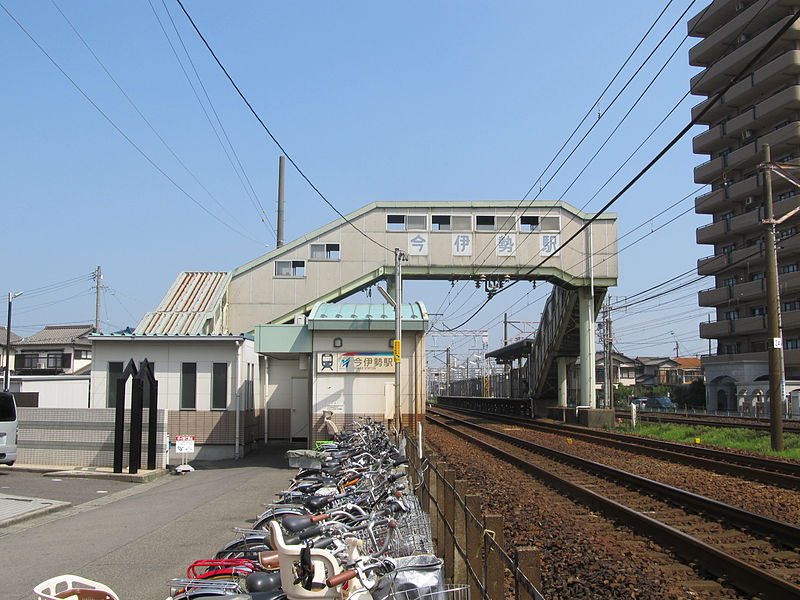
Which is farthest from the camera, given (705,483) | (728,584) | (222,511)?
(705,483)

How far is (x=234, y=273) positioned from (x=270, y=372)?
7.25m

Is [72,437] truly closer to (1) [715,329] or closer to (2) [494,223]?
(2) [494,223]

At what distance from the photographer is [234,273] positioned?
2858 centimetres

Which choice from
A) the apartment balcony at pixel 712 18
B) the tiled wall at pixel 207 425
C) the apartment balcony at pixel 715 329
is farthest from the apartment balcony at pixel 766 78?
the tiled wall at pixel 207 425

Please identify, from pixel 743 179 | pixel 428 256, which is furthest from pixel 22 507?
pixel 743 179

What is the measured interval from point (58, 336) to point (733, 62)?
170 feet

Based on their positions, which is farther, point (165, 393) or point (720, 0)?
point (720, 0)

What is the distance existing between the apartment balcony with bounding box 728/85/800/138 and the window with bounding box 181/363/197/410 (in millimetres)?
42983

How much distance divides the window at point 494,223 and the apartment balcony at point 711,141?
3158cm

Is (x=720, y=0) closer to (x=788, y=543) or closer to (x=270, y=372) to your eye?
(x=270, y=372)

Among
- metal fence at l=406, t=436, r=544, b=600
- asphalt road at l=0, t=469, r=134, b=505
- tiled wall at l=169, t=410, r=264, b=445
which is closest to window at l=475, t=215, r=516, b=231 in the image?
tiled wall at l=169, t=410, r=264, b=445

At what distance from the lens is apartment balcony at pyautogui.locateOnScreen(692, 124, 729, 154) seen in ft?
174

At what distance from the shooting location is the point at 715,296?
54.1 meters

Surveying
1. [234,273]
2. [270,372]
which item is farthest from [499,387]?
[270,372]
